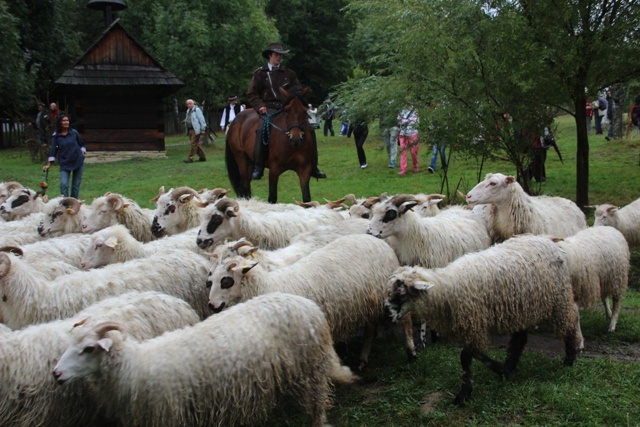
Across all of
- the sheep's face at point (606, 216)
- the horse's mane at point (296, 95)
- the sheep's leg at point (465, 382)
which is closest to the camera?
the sheep's leg at point (465, 382)

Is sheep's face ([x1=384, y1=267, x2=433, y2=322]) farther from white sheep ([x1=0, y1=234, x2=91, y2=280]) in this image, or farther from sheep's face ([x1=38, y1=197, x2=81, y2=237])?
sheep's face ([x1=38, y1=197, x2=81, y2=237])

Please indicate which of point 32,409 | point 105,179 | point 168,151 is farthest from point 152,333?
point 168,151

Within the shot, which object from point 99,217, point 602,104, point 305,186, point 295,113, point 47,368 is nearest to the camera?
point 47,368

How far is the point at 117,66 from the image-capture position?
27844mm

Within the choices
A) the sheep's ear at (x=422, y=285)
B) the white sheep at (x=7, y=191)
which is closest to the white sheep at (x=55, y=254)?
the sheep's ear at (x=422, y=285)

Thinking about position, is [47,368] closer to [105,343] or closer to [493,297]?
[105,343]

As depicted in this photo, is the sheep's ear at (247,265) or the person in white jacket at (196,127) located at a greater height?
the person in white jacket at (196,127)

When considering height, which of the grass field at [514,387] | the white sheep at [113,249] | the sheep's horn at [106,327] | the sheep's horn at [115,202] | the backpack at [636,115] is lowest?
the grass field at [514,387]

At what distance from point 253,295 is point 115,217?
11.9ft

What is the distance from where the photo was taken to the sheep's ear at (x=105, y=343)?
4.46 meters

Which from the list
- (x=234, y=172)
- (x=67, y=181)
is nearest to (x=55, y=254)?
(x=234, y=172)

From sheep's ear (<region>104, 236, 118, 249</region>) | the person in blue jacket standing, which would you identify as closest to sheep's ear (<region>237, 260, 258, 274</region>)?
sheep's ear (<region>104, 236, 118, 249</region>)

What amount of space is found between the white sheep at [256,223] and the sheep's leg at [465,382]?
3019 mm

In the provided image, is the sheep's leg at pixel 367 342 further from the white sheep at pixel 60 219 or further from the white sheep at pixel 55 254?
the white sheep at pixel 60 219
